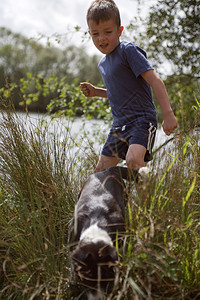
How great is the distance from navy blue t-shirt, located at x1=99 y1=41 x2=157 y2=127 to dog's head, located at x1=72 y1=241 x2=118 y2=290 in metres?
1.21

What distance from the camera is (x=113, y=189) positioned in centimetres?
220

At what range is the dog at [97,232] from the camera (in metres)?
1.76

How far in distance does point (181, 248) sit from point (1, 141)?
182 cm

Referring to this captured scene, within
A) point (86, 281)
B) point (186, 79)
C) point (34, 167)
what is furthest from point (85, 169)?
point (186, 79)

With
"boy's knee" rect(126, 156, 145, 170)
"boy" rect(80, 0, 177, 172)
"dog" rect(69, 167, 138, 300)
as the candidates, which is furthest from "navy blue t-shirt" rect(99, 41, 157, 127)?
"dog" rect(69, 167, 138, 300)

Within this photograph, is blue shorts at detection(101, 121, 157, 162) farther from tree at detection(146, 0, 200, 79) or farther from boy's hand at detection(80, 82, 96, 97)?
tree at detection(146, 0, 200, 79)

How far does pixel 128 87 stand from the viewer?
2.76m

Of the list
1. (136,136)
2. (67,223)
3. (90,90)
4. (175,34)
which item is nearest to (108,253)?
(67,223)

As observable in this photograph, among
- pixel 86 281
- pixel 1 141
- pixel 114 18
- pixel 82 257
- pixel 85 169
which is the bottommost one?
pixel 86 281

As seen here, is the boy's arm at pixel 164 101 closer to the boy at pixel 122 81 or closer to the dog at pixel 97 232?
the boy at pixel 122 81

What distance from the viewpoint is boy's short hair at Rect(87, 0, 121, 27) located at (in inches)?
107

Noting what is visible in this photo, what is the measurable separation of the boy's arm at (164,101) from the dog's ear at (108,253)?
104 centimetres

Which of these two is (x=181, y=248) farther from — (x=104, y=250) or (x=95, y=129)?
(x=95, y=129)

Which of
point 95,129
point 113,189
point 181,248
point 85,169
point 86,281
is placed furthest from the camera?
point 95,129
